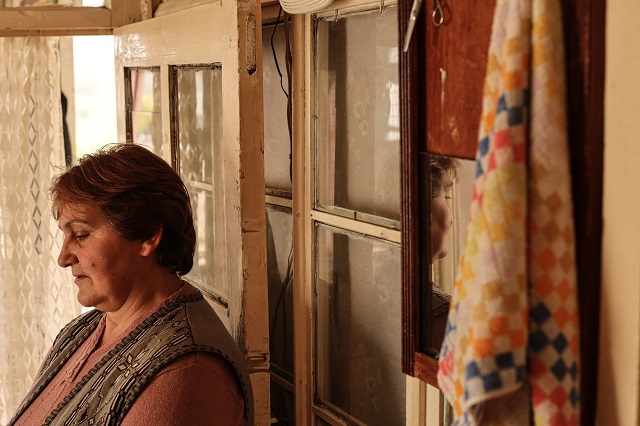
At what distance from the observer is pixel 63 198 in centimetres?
Result: 158

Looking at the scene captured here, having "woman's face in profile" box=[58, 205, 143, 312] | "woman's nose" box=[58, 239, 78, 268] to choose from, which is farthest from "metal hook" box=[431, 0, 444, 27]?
"woman's nose" box=[58, 239, 78, 268]

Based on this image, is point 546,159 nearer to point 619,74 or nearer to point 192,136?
point 619,74

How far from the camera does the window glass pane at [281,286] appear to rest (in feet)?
6.88

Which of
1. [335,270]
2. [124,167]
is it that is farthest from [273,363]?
[124,167]

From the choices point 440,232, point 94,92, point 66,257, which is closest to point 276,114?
point 66,257

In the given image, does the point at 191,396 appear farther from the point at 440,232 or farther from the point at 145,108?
the point at 145,108

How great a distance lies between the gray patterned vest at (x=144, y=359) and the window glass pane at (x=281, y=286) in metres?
0.52

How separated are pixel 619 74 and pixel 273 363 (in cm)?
165

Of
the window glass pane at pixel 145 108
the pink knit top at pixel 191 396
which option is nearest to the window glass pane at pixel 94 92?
the window glass pane at pixel 145 108

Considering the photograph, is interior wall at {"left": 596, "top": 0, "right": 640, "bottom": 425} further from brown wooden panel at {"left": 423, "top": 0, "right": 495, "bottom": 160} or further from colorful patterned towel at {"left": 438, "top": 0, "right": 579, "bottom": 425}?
brown wooden panel at {"left": 423, "top": 0, "right": 495, "bottom": 160}

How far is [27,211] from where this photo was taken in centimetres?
291

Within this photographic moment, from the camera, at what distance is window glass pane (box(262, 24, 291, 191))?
6.61 ft

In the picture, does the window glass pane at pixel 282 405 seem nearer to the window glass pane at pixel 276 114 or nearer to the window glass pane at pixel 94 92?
the window glass pane at pixel 276 114

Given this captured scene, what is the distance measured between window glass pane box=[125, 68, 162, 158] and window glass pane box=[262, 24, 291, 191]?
292 millimetres
